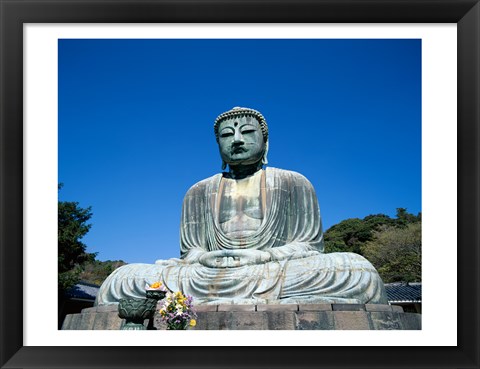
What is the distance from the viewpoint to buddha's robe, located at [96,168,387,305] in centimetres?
1016

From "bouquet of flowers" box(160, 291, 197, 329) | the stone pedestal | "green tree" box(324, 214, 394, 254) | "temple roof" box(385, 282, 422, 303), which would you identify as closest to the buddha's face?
the stone pedestal

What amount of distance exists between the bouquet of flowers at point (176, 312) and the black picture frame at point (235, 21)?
9.94 feet

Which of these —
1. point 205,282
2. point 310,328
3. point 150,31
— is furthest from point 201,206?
point 150,31

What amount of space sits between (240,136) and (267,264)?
3.09 m

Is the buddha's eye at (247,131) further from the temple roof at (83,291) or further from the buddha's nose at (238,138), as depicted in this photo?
the temple roof at (83,291)

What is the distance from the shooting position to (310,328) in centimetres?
909

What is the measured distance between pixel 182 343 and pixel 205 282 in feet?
16.1

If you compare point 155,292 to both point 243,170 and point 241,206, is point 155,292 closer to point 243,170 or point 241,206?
point 241,206

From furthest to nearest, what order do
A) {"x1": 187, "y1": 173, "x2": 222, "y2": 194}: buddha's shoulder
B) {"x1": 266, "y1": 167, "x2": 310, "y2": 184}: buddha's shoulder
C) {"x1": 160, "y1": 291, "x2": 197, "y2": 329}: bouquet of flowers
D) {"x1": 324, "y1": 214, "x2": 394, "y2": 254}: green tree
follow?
{"x1": 324, "y1": 214, "x2": 394, "y2": 254}: green tree → {"x1": 187, "y1": 173, "x2": 222, "y2": 194}: buddha's shoulder → {"x1": 266, "y1": 167, "x2": 310, "y2": 184}: buddha's shoulder → {"x1": 160, "y1": 291, "x2": 197, "y2": 329}: bouquet of flowers

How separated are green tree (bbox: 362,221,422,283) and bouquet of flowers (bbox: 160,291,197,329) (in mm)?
21458

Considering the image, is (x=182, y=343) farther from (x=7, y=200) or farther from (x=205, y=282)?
(x=205, y=282)

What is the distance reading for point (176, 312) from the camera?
842cm

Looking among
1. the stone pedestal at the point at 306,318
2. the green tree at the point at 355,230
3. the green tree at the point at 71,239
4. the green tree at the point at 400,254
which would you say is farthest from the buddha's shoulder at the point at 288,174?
the green tree at the point at 355,230

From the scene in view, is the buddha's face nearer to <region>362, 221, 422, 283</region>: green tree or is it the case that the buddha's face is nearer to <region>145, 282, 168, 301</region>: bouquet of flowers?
<region>145, 282, 168, 301</region>: bouquet of flowers
